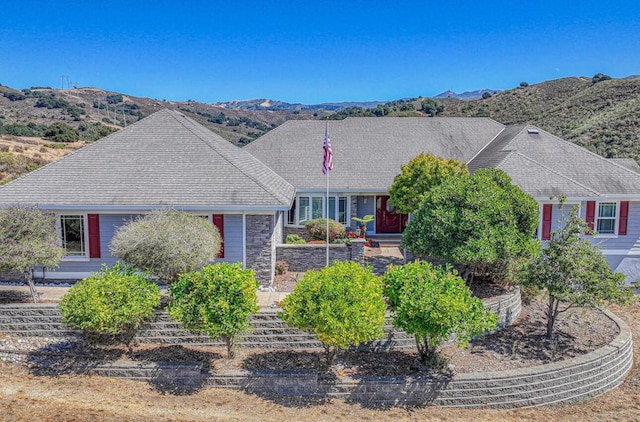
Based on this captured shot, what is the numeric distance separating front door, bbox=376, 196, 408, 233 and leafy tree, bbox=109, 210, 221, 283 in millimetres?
12981

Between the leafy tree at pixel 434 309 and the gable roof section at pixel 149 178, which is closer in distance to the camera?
the leafy tree at pixel 434 309

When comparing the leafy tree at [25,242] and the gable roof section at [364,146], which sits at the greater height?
the gable roof section at [364,146]

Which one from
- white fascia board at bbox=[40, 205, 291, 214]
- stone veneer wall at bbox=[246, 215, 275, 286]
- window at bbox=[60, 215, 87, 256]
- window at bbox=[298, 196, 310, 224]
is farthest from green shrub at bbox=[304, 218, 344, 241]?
window at bbox=[60, 215, 87, 256]

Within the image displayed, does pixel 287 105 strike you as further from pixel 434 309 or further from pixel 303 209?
pixel 434 309

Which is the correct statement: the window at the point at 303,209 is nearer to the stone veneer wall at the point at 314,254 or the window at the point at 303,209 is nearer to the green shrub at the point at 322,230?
the green shrub at the point at 322,230

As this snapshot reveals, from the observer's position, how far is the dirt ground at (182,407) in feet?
29.6

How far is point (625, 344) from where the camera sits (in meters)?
12.3

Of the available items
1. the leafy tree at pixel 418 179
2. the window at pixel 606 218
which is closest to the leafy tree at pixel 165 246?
the leafy tree at pixel 418 179

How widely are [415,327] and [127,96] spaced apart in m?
95.9

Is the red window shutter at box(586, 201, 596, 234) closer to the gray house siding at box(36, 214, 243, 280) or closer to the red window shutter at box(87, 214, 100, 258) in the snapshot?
the gray house siding at box(36, 214, 243, 280)

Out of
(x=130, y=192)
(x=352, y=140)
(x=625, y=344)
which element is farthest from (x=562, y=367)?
(x=352, y=140)

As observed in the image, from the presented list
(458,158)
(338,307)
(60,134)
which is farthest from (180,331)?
(60,134)

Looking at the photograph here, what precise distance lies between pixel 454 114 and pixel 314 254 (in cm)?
4243

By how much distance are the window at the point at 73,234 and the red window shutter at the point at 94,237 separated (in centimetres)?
26
